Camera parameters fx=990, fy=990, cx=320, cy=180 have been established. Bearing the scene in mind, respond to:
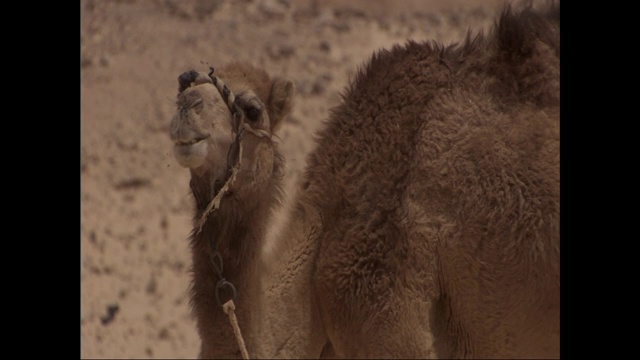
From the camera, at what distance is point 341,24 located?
1104 centimetres

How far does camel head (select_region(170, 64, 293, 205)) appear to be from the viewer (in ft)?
11.9

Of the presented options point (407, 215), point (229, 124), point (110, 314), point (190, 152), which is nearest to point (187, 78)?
point (229, 124)

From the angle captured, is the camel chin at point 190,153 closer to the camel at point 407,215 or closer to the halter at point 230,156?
the camel at point 407,215

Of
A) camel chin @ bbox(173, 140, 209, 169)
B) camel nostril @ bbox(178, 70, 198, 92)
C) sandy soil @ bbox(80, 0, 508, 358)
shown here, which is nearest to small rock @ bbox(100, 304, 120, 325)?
sandy soil @ bbox(80, 0, 508, 358)

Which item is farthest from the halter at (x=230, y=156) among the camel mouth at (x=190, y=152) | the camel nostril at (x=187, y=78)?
the camel mouth at (x=190, y=152)

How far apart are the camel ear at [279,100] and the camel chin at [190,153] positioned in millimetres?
551

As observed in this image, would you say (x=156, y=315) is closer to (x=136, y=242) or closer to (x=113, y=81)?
(x=136, y=242)

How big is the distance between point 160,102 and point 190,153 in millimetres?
6242

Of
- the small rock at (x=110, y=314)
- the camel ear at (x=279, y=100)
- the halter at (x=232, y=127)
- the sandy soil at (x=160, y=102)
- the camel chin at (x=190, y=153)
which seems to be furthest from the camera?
the sandy soil at (x=160, y=102)

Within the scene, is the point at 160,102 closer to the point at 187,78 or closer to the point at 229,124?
the point at 187,78

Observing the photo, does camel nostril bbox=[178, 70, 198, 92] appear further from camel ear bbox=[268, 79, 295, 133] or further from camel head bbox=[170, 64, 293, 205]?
camel ear bbox=[268, 79, 295, 133]

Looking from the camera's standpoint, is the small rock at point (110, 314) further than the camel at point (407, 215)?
Yes

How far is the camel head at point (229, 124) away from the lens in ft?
11.9
